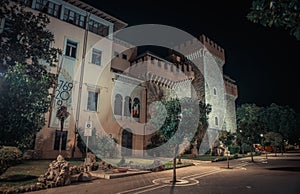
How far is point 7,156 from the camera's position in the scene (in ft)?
28.8

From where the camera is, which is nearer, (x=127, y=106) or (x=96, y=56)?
(x=96, y=56)

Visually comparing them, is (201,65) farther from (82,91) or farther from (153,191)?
(153,191)

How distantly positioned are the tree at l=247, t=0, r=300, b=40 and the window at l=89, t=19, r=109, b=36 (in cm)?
2442

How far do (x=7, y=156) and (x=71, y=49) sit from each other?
16.8 metres

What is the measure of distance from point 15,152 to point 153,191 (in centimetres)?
635

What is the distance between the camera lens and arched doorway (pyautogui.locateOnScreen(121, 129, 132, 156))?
25.4 m

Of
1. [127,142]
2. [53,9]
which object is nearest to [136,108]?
[127,142]

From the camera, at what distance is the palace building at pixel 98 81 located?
21.2 m

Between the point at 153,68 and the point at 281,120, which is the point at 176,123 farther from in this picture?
the point at 281,120

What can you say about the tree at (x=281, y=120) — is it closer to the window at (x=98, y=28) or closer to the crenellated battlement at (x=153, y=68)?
the crenellated battlement at (x=153, y=68)

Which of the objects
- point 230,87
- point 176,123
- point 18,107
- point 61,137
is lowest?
point 61,137

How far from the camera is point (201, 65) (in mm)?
39125

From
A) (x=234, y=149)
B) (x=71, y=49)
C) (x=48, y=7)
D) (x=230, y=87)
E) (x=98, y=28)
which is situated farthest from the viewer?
(x=230, y=87)

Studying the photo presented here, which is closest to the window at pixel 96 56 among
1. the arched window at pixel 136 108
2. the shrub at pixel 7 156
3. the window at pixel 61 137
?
the arched window at pixel 136 108
